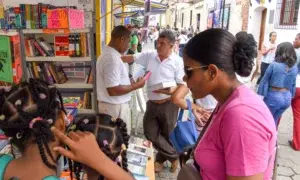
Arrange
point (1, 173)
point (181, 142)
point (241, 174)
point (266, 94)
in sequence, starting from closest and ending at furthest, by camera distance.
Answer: point (241, 174) < point (1, 173) < point (181, 142) < point (266, 94)

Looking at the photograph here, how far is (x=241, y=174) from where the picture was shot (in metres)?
0.96

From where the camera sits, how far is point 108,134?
3.73 ft

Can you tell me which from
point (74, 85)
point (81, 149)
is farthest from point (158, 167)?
point (81, 149)

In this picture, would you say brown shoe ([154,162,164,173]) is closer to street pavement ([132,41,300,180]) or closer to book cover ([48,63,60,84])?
street pavement ([132,41,300,180])

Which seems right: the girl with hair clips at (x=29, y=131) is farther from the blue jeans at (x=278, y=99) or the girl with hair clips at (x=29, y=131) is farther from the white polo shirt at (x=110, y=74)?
the blue jeans at (x=278, y=99)

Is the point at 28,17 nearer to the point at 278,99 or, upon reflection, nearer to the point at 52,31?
the point at 52,31

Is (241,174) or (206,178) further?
(206,178)

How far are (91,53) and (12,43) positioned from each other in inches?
34.7

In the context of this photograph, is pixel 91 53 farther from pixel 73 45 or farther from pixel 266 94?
pixel 266 94

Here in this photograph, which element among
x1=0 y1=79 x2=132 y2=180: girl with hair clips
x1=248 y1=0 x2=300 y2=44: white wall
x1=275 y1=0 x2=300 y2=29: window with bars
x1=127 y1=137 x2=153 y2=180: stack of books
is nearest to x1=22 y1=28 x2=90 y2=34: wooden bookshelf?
x1=127 y1=137 x2=153 y2=180: stack of books

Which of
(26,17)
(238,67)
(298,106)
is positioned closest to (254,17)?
(298,106)

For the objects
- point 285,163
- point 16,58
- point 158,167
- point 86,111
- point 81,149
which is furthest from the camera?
point 285,163

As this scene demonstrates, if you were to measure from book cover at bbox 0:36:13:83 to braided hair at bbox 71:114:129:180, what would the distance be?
2237 millimetres

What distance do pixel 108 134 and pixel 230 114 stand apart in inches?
19.8
